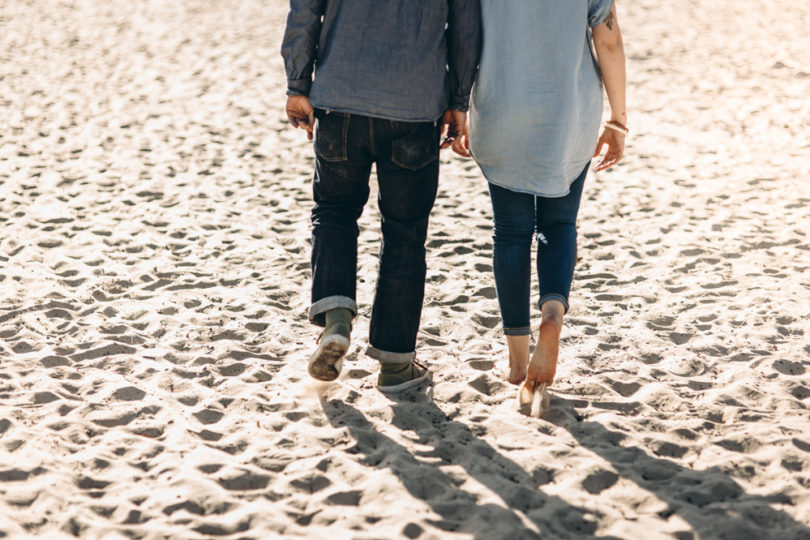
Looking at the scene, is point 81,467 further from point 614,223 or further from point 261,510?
point 614,223

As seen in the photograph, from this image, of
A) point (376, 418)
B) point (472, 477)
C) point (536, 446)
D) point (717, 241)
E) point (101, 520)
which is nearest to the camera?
point (101, 520)

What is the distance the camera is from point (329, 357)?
3418 millimetres

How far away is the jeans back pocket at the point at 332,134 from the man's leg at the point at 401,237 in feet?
0.42

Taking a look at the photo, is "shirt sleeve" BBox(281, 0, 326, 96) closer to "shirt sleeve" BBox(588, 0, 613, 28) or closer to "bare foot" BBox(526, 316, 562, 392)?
"shirt sleeve" BBox(588, 0, 613, 28)

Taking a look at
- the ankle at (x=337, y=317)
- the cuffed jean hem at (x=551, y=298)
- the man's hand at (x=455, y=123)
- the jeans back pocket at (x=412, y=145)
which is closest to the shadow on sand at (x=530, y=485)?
the ankle at (x=337, y=317)

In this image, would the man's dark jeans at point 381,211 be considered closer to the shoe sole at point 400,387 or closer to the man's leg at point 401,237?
the man's leg at point 401,237

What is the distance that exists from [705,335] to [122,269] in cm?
333

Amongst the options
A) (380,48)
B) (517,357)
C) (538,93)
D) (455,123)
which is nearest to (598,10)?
(538,93)

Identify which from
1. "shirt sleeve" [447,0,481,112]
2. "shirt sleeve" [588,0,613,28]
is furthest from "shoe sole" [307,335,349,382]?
"shirt sleeve" [588,0,613,28]

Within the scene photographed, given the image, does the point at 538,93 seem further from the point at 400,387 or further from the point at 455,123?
the point at 400,387

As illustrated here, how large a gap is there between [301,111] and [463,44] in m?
0.66

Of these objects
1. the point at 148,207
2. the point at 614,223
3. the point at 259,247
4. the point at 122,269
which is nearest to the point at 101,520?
the point at 122,269

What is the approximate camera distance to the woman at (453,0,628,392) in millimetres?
3217

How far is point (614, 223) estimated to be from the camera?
618cm
